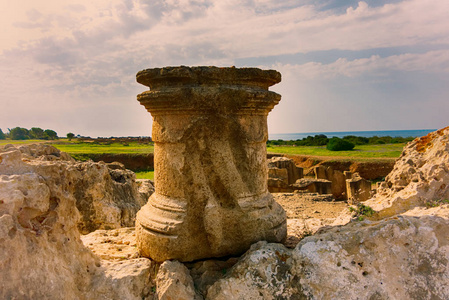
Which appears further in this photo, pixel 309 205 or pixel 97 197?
pixel 309 205

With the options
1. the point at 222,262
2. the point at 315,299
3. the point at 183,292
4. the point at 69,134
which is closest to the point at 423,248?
the point at 315,299

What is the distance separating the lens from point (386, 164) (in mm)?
14875

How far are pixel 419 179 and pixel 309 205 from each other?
4425mm

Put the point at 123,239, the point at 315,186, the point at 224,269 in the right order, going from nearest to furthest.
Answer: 1. the point at 224,269
2. the point at 123,239
3. the point at 315,186

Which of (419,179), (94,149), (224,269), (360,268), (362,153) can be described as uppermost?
(94,149)

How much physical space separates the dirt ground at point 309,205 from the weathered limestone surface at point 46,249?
4.36 m

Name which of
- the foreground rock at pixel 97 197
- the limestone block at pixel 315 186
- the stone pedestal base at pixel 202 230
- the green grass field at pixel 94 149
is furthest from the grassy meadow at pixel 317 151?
the stone pedestal base at pixel 202 230

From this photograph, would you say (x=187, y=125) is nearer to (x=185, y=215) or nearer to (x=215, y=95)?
(x=215, y=95)

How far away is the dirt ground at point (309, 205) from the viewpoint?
6.90m

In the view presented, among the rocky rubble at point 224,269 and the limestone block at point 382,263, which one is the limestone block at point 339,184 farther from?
the limestone block at point 382,263

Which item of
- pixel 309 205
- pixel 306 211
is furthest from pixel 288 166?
pixel 306 211

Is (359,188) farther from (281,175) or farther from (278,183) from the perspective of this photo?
(281,175)

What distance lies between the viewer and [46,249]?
8.16 ft

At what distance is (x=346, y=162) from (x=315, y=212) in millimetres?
9839
